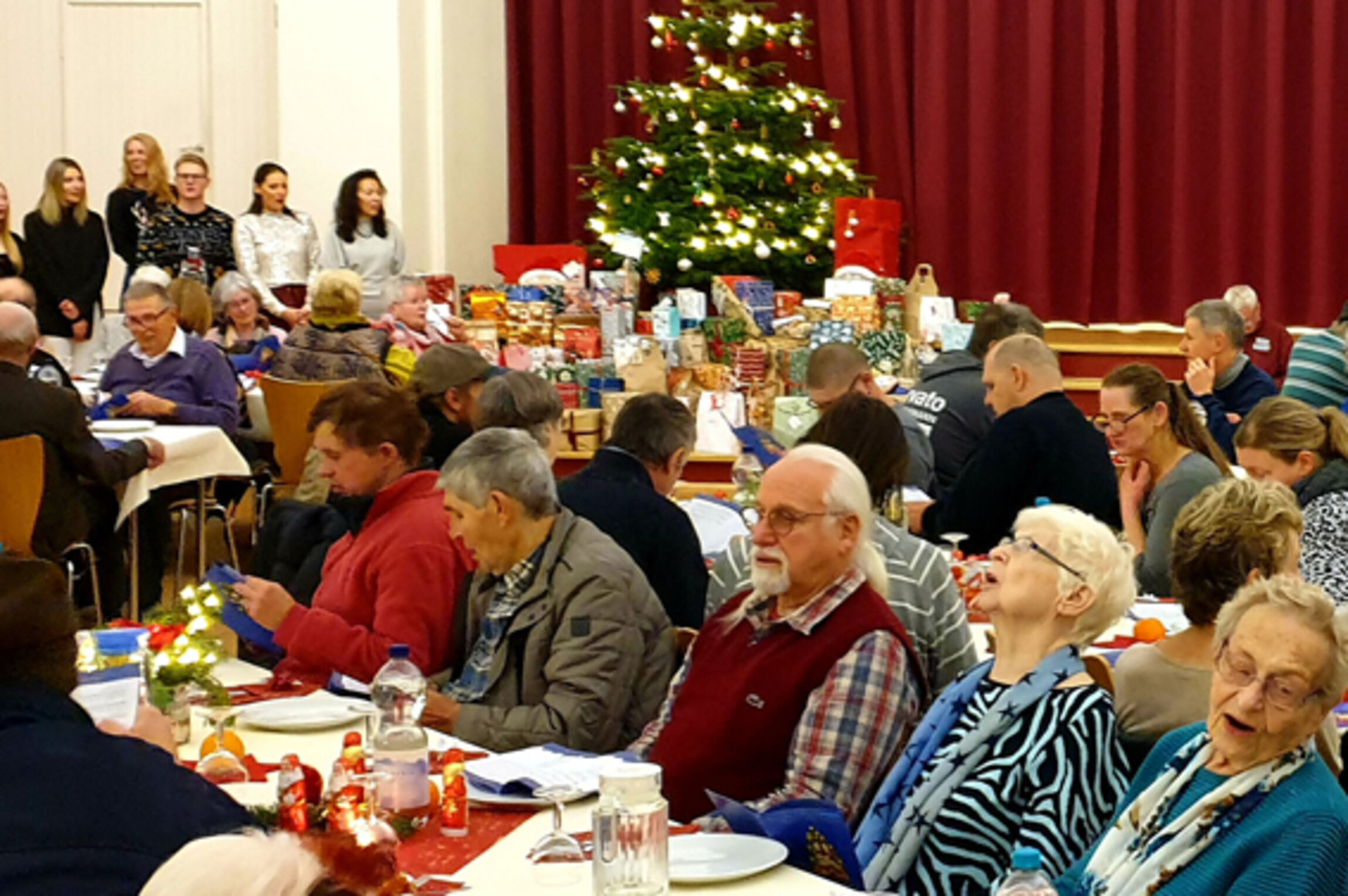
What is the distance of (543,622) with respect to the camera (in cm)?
401

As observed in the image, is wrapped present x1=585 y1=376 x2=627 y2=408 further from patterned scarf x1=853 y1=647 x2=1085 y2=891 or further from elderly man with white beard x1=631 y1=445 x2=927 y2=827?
patterned scarf x1=853 y1=647 x2=1085 y2=891

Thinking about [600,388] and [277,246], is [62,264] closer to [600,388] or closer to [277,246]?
[277,246]

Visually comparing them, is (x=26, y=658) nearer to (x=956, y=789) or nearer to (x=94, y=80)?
(x=956, y=789)

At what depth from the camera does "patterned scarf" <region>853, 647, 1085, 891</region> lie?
3.13 m

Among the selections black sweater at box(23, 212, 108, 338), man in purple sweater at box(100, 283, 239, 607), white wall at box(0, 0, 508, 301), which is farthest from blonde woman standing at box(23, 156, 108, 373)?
man in purple sweater at box(100, 283, 239, 607)

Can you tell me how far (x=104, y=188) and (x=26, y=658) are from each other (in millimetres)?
9516

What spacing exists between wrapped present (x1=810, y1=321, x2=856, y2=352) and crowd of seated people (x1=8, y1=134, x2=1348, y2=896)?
207 cm

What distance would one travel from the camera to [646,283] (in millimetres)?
11383

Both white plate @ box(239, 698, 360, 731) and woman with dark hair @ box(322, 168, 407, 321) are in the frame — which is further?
woman with dark hair @ box(322, 168, 407, 321)

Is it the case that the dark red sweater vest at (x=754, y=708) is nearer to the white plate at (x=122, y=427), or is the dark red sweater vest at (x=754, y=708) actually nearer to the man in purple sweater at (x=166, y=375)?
the white plate at (x=122, y=427)

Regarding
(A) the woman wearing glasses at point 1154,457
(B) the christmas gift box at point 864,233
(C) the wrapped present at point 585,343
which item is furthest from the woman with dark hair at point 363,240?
(A) the woman wearing glasses at point 1154,457

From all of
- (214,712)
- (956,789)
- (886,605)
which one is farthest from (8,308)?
(956,789)

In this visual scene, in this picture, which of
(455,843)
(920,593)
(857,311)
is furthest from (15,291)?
(455,843)

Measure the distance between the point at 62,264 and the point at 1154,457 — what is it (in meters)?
6.68
